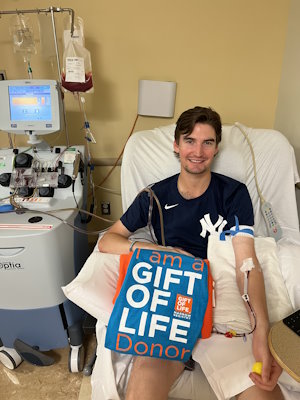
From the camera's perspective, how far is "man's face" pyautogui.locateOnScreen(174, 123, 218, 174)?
4.07 feet

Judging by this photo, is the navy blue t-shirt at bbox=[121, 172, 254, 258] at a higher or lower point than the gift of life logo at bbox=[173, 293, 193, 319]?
higher

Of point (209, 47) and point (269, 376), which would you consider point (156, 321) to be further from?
point (209, 47)

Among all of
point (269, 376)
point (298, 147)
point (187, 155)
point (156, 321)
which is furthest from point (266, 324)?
point (298, 147)

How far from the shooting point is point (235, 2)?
180 centimetres

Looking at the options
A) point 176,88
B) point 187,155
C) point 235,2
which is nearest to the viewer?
point 187,155

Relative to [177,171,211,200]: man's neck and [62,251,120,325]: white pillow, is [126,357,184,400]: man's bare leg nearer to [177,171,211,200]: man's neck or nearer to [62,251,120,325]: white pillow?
[62,251,120,325]: white pillow

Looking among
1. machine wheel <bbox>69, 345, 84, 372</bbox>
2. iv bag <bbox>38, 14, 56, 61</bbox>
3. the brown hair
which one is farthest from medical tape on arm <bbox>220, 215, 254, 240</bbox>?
iv bag <bbox>38, 14, 56, 61</bbox>

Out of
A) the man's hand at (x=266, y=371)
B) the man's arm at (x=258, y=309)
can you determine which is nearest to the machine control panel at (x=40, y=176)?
the man's arm at (x=258, y=309)

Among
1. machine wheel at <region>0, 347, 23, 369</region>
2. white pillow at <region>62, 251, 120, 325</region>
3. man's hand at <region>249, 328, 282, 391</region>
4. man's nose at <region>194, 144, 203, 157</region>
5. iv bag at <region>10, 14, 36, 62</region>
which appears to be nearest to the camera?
man's hand at <region>249, 328, 282, 391</region>

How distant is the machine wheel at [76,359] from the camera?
153 centimetres

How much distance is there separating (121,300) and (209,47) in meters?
1.61

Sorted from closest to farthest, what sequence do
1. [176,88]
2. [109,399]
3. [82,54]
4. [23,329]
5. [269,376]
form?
[269,376], [109,399], [23,329], [82,54], [176,88]

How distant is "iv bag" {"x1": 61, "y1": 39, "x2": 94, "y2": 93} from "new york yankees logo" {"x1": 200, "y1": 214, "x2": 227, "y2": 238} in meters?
0.93

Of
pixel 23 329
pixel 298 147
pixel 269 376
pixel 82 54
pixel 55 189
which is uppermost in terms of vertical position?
pixel 82 54
